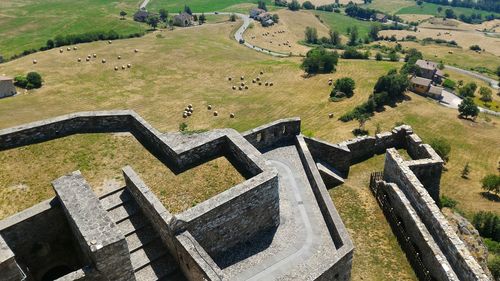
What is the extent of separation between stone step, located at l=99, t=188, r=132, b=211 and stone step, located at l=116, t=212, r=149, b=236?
1.07 m

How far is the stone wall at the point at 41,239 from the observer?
56.6ft

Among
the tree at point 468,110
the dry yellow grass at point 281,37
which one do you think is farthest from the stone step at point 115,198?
the dry yellow grass at point 281,37

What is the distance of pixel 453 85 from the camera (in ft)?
385

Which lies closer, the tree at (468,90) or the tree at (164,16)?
the tree at (468,90)

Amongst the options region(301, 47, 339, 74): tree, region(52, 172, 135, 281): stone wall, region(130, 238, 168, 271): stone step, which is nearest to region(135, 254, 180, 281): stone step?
region(130, 238, 168, 271): stone step

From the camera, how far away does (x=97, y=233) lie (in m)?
15.2

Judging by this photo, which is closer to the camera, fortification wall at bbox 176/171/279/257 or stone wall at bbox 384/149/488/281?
fortification wall at bbox 176/171/279/257

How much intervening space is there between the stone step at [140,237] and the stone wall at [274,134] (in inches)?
437

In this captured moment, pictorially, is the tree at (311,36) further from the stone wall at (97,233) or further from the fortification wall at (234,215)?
the stone wall at (97,233)

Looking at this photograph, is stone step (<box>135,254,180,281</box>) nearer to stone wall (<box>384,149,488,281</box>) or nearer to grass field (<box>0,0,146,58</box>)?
stone wall (<box>384,149,488,281</box>)

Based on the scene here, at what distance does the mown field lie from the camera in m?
21.2

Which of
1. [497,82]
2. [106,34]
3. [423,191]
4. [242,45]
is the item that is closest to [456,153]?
[423,191]

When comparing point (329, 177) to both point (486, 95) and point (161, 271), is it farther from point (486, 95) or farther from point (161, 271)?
point (486, 95)

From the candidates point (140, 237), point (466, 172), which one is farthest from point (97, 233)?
point (466, 172)
